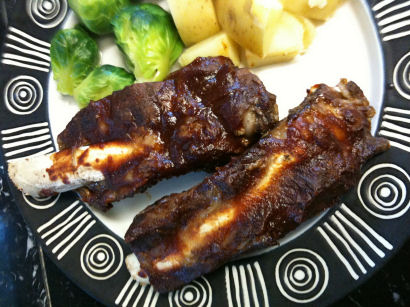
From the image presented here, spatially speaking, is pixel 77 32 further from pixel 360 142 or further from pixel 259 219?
pixel 360 142

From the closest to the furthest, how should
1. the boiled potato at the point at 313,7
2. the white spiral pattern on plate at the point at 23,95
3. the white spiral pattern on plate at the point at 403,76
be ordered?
the white spiral pattern on plate at the point at 403,76
the boiled potato at the point at 313,7
the white spiral pattern on plate at the point at 23,95

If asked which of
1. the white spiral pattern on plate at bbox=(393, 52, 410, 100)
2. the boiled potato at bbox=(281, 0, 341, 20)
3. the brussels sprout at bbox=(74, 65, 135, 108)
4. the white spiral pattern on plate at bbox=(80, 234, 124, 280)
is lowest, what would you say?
the white spiral pattern on plate at bbox=(80, 234, 124, 280)

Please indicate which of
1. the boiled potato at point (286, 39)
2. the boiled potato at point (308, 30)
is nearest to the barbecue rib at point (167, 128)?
the boiled potato at point (286, 39)

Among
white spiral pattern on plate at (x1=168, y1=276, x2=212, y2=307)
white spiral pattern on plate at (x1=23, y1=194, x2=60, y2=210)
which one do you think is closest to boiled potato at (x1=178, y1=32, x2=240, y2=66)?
white spiral pattern on plate at (x1=23, y1=194, x2=60, y2=210)

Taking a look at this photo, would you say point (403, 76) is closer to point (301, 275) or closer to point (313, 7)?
point (313, 7)

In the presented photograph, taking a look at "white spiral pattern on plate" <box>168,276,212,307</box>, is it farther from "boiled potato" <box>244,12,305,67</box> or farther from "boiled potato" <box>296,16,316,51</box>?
"boiled potato" <box>296,16,316,51</box>

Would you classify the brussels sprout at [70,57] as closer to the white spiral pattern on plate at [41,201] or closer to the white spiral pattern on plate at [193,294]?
the white spiral pattern on plate at [41,201]
